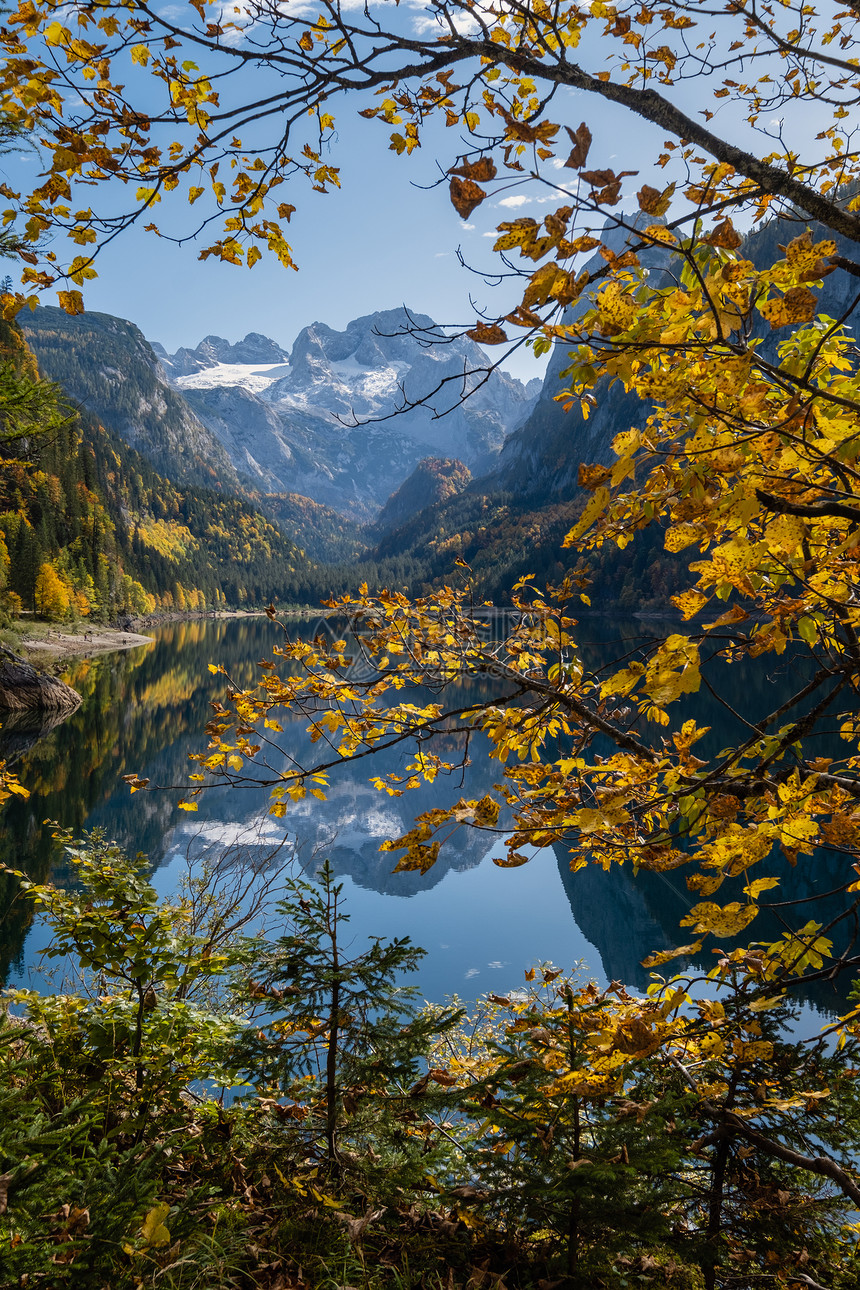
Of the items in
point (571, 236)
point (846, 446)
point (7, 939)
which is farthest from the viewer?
point (7, 939)

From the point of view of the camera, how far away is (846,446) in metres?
1.36

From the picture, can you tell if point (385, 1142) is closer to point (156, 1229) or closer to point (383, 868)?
point (156, 1229)

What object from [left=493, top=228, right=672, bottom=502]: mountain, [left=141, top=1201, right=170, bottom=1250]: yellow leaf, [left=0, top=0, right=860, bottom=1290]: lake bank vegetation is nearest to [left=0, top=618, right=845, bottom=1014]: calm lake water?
[left=0, top=0, right=860, bottom=1290]: lake bank vegetation

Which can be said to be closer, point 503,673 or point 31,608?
point 503,673

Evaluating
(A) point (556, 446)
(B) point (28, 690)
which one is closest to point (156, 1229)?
(B) point (28, 690)

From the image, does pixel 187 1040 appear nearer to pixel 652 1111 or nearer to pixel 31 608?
pixel 652 1111

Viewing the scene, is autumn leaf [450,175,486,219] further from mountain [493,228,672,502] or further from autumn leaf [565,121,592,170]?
mountain [493,228,672,502]

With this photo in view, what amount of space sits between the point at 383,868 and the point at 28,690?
16288 millimetres

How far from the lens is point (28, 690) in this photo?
989 inches

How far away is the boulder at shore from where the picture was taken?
24594 mm

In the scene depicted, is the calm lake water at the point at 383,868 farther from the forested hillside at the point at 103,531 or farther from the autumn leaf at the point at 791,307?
the forested hillside at the point at 103,531

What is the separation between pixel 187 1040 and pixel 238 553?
15222 cm

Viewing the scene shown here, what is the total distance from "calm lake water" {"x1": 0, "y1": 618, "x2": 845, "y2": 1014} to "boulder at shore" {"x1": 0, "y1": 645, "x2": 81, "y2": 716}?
3.67 ft

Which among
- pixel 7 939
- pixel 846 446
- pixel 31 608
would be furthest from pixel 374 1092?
pixel 31 608
